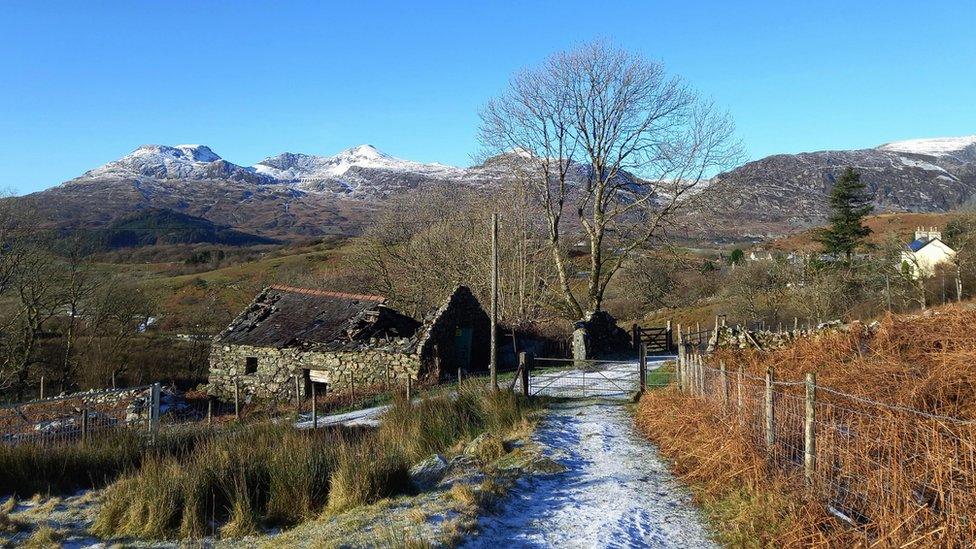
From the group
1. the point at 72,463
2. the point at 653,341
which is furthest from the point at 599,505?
the point at 653,341

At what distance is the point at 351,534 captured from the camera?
7043mm

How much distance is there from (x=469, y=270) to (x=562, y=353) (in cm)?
1468

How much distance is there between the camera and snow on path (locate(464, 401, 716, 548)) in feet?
23.4

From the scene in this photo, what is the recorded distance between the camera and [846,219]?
5372 cm

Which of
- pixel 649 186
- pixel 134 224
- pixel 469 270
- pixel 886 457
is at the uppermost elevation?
pixel 134 224

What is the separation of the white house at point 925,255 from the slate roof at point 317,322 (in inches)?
1343

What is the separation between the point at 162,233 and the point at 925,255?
139370mm

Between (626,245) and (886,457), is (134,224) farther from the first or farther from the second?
(886,457)

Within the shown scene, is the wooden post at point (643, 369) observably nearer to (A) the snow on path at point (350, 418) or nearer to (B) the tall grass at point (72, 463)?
(A) the snow on path at point (350, 418)

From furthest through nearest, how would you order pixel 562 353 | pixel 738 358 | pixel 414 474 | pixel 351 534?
pixel 562 353 → pixel 738 358 → pixel 414 474 → pixel 351 534

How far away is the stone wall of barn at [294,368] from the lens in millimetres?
23906

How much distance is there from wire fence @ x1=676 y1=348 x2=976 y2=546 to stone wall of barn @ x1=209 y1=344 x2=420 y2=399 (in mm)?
15787

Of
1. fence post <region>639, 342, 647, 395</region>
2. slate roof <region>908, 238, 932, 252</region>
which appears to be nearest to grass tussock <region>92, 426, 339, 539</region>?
fence post <region>639, 342, 647, 395</region>

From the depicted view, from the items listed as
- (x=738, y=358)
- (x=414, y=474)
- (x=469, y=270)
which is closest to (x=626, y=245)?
(x=469, y=270)
